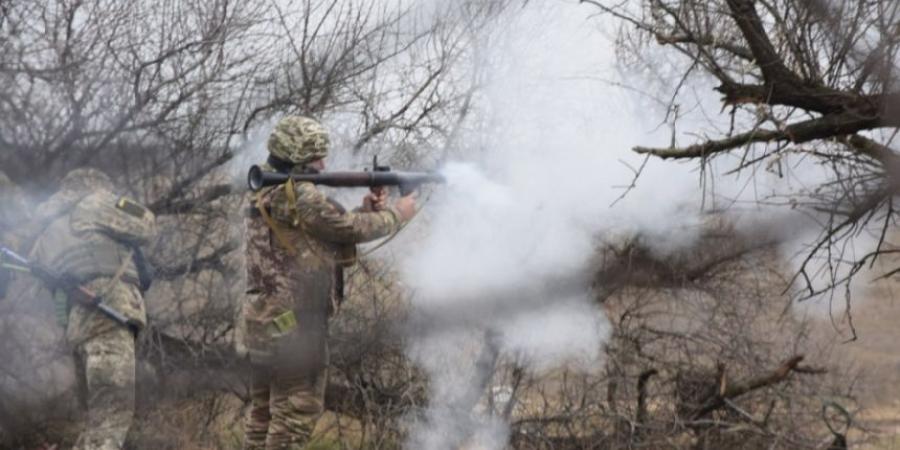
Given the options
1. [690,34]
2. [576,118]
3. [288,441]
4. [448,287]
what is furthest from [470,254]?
[690,34]

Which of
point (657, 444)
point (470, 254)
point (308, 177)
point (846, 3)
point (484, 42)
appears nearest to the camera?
point (846, 3)

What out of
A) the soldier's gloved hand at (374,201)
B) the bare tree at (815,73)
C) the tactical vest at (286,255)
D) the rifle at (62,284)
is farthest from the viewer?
the rifle at (62,284)

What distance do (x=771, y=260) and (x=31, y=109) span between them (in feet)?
17.5

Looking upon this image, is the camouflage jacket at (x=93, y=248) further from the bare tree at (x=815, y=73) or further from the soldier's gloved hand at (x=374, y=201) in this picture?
the bare tree at (x=815, y=73)

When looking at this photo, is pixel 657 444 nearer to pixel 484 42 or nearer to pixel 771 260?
pixel 771 260

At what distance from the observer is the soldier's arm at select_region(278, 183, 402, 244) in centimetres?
567

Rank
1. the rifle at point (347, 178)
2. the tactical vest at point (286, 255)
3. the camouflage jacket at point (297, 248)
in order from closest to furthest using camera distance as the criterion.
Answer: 1. the rifle at point (347, 178)
2. the camouflage jacket at point (297, 248)
3. the tactical vest at point (286, 255)

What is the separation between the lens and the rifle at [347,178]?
5598 millimetres

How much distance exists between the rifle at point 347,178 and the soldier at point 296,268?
0.20 feet

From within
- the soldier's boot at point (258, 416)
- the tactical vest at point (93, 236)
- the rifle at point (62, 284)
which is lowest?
the soldier's boot at point (258, 416)

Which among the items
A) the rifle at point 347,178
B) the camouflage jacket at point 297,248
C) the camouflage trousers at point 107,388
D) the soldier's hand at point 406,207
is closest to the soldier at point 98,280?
the camouflage trousers at point 107,388

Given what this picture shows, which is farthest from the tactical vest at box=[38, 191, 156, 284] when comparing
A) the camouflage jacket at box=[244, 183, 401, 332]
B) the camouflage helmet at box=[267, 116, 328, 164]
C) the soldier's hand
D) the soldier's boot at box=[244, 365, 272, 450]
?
the soldier's hand

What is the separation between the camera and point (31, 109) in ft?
25.4

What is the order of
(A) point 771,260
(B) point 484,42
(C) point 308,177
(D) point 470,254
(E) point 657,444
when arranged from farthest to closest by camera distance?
1. (B) point 484,42
2. (A) point 771,260
3. (D) point 470,254
4. (E) point 657,444
5. (C) point 308,177
